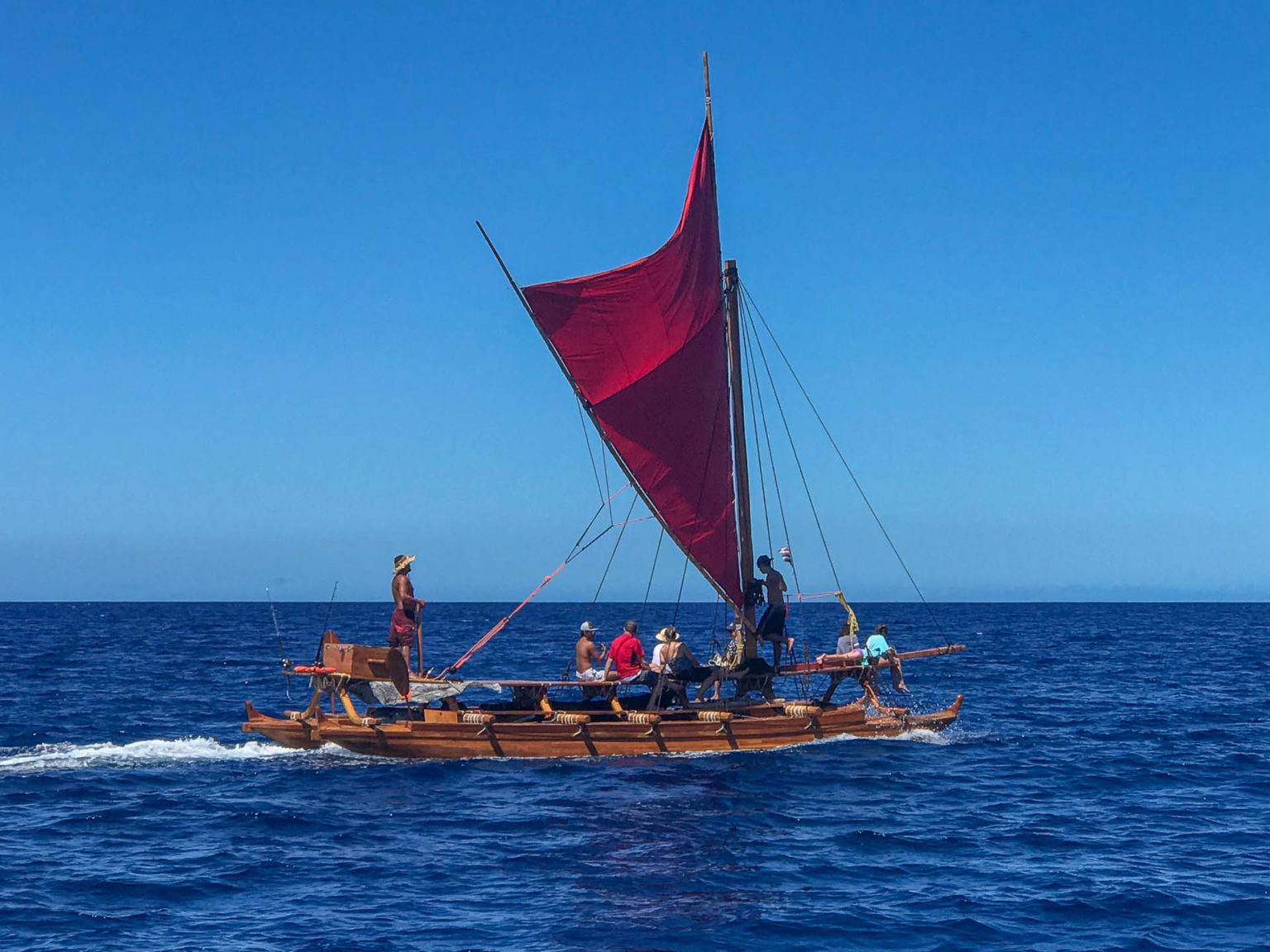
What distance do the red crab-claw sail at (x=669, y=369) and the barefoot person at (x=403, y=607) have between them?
4.38 m

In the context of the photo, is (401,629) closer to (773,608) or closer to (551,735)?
(551,735)

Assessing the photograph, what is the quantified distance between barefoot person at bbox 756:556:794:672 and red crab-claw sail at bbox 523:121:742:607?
28.1 inches

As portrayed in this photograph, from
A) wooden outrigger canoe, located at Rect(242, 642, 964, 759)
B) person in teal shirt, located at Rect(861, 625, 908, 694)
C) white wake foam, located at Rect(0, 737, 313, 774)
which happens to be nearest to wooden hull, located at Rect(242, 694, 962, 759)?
wooden outrigger canoe, located at Rect(242, 642, 964, 759)

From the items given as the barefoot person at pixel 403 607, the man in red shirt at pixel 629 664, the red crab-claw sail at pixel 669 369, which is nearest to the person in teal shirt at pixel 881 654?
the red crab-claw sail at pixel 669 369

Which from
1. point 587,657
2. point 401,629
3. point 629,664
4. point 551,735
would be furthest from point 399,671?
point 629,664

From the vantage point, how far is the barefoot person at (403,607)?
2155cm

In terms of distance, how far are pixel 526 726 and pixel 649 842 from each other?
633cm

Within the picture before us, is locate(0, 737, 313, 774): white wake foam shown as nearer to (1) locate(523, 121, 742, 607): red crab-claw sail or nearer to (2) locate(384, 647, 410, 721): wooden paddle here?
(2) locate(384, 647, 410, 721): wooden paddle

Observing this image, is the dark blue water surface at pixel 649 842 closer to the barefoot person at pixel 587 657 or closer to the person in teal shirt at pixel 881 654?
the person in teal shirt at pixel 881 654

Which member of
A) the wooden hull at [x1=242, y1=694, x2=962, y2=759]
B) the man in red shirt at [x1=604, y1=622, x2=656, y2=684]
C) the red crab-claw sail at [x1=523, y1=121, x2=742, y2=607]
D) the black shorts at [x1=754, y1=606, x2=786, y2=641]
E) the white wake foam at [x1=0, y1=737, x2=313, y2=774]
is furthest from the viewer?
the black shorts at [x1=754, y1=606, x2=786, y2=641]

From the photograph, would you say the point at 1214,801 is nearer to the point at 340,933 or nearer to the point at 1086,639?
the point at 340,933

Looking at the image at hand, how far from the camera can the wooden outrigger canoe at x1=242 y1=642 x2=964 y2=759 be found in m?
21.7

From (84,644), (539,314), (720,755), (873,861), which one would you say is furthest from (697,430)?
(84,644)

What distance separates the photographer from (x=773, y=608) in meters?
23.0
